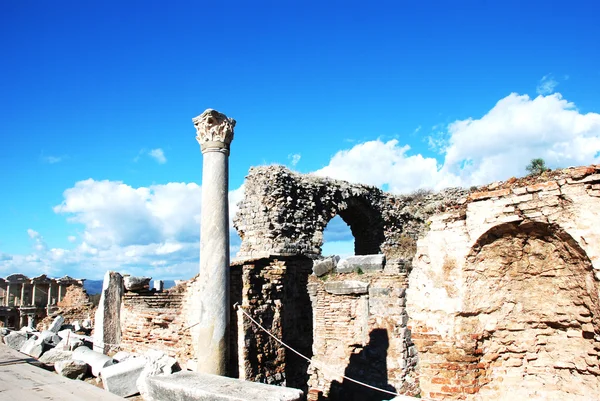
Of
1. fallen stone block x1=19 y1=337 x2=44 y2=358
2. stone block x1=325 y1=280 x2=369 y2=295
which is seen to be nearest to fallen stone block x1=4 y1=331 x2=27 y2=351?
fallen stone block x1=19 y1=337 x2=44 y2=358

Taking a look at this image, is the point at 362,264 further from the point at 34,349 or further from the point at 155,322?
the point at 34,349

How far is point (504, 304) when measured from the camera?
16.5ft

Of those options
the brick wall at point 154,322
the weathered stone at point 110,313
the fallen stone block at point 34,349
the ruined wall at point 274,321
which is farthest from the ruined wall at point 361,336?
the fallen stone block at point 34,349

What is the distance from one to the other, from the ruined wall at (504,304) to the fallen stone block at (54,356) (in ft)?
20.9

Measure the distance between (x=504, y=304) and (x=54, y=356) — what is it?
7.66 m

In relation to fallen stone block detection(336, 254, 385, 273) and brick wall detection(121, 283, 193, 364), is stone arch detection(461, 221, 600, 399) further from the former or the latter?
brick wall detection(121, 283, 193, 364)

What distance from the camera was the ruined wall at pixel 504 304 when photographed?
4.57 metres

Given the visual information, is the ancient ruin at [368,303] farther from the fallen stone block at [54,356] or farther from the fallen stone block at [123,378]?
the fallen stone block at [54,356]

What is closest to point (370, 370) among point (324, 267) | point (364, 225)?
point (324, 267)

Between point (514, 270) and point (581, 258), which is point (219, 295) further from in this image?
point (581, 258)

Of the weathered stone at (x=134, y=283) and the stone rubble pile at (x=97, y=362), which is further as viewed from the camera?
the weathered stone at (x=134, y=283)

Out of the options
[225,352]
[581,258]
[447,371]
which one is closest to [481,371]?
[447,371]

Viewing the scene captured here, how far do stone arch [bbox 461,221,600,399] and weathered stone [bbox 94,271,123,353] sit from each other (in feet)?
27.1

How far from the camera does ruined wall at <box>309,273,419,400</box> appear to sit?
10.1 meters
